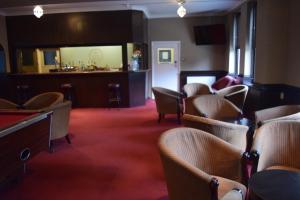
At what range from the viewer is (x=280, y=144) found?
252 centimetres

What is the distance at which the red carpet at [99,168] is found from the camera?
3023 millimetres

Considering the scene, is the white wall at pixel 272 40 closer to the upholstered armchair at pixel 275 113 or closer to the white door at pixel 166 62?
the upholstered armchair at pixel 275 113

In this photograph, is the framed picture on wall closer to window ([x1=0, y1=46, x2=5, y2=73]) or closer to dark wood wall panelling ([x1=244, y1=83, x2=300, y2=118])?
dark wood wall panelling ([x1=244, y1=83, x2=300, y2=118])

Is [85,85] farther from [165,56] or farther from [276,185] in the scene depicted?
[276,185]

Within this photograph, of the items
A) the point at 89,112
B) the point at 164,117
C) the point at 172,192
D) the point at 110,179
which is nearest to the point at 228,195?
the point at 172,192

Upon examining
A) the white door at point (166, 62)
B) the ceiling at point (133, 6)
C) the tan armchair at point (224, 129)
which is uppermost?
the ceiling at point (133, 6)

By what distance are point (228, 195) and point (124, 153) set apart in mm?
2596

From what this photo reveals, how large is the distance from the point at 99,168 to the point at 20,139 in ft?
4.48

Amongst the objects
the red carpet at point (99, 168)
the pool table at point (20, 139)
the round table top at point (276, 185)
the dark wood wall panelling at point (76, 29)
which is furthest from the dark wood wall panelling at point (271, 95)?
the pool table at point (20, 139)

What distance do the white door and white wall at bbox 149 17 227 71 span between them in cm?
18

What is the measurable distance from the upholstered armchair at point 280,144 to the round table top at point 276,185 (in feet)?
1.82

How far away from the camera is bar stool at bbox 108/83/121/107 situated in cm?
799

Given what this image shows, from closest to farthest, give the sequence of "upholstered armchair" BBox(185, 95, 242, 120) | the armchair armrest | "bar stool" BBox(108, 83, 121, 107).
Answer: the armchair armrest, "upholstered armchair" BBox(185, 95, 242, 120), "bar stool" BBox(108, 83, 121, 107)

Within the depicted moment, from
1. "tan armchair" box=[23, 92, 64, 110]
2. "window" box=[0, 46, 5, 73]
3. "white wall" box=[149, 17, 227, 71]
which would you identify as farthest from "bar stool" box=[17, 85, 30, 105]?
"white wall" box=[149, 17, 227, 71]
